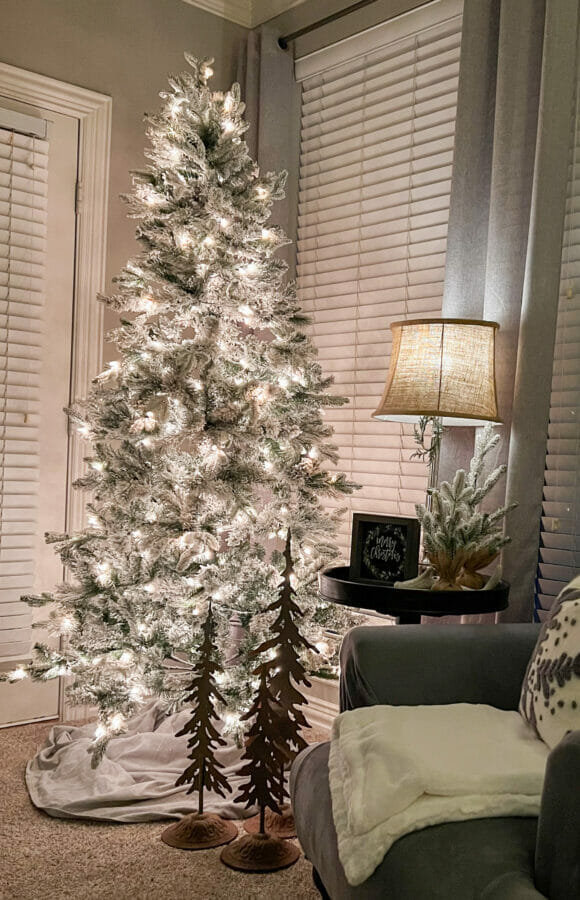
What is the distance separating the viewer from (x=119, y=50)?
338 cm

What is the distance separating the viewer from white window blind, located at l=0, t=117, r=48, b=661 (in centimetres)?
310

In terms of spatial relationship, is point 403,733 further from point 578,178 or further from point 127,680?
point 578,178

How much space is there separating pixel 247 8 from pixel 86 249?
137 cm

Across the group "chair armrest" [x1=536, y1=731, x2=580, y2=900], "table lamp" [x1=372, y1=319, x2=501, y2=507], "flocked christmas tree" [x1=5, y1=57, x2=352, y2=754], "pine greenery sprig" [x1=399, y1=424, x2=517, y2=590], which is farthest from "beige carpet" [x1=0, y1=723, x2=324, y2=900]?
"table lamp" [x1=372, y1=319, x2=501, y2=507]

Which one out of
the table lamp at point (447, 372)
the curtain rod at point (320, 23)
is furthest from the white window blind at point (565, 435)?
the curtain rod at point (320, 23)

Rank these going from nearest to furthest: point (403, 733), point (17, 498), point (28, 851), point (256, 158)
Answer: point (403, 733) < point (28, 851) < point (17, 498) < point (256, 158)

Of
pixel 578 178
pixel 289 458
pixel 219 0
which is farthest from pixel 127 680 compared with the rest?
pixel 219 0

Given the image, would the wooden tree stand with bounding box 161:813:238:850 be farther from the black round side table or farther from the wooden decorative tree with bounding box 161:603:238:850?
the black round side table

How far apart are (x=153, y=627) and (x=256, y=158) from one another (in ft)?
6.65

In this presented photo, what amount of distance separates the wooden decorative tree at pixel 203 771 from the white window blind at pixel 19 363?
1138 mm

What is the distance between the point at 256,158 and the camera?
3.56m

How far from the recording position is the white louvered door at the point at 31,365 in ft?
10.2

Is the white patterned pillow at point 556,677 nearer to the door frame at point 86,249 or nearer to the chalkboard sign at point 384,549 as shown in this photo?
the chalkboard sign at point 384,549

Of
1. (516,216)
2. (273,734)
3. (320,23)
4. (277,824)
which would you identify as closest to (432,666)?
(273,734)
